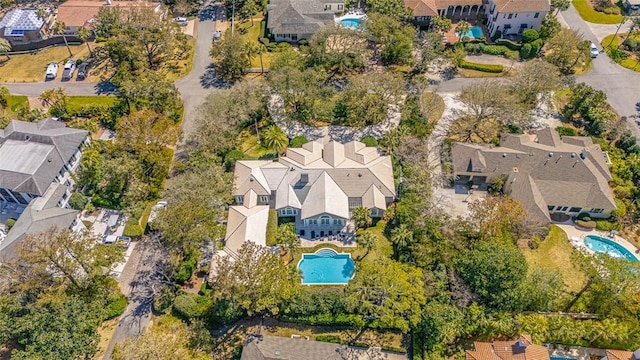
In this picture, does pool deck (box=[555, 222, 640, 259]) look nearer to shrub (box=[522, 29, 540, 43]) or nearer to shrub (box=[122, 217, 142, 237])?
shrub (box=[522, 29, 540, 43])

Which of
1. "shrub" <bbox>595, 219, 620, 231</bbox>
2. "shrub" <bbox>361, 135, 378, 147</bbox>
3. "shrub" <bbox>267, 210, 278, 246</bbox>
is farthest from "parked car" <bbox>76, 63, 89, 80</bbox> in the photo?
"shrub" <bbox>595, 219, 620, 231</bbox>

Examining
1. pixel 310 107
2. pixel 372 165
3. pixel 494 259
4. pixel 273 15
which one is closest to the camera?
pixel 494 259

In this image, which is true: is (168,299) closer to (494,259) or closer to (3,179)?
(3,179)

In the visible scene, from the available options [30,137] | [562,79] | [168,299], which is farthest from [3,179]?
[562,79]

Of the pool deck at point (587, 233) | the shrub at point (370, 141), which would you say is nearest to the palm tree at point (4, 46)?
the shrub at point (370, 141)

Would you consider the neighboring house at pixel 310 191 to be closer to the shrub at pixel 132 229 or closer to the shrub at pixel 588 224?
the shrub at pixel 132 229
